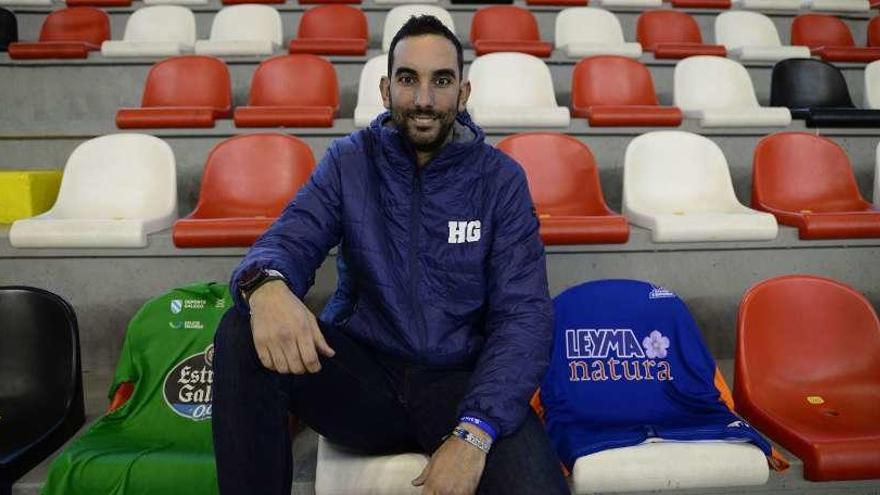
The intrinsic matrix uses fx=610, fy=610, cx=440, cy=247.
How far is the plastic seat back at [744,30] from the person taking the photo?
300 centimetres

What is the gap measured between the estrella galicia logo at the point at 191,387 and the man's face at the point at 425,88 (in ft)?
1.78

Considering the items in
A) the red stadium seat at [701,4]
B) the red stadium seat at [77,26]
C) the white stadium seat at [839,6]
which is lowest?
the red stadium seat at [77,26]

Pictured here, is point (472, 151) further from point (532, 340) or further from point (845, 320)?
point (845, 320)

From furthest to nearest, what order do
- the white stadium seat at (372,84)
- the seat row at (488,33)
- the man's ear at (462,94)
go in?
the seat row at (488,33) < the white stadium seat at (372,84) < the man's ear at (462,94)

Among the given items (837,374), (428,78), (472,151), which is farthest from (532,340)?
(837,374)

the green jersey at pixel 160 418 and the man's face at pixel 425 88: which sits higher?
the man's face at pixel 425 88

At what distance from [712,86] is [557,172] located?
100 centimetres

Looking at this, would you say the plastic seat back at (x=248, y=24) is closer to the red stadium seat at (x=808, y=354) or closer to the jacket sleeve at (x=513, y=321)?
the jacket sleeve at (x=513, y=321)

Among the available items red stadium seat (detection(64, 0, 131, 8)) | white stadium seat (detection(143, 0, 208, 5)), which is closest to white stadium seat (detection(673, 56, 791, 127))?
white stadium seat (detection(143, 0, 208, 5))

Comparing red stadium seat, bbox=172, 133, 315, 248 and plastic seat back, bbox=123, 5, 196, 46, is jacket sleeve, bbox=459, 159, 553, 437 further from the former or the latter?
plastic seat back, bbox=123, 5, 196, 46

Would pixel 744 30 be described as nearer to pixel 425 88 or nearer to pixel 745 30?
pixel 745 30

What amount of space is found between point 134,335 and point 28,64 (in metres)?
1.86

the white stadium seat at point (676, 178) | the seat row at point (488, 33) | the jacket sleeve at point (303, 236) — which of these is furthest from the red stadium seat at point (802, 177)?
the jacket sleeve at point (303, 236)

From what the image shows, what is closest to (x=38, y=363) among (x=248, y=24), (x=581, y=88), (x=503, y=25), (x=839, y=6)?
(x=581, y=88)
